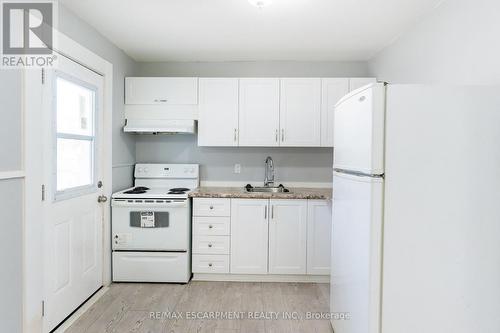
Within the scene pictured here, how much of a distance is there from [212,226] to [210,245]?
20cm

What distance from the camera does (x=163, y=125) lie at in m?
3.39

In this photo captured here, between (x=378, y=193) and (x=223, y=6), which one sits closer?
(x=378, y=193)

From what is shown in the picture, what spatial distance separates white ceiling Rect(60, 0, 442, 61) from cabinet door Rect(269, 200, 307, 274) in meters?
1.61

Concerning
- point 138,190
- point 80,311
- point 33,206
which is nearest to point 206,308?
point 80,311

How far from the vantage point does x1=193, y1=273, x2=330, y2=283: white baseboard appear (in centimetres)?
319

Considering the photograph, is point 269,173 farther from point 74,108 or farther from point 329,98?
point 74,108

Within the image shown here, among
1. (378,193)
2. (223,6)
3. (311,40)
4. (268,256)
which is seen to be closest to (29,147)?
(223,6)

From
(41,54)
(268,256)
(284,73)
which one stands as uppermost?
(284,73)

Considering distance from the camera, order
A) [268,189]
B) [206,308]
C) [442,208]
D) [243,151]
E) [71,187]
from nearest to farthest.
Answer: [442,208] → [71,187] → [206,308] → [268,189] → [243,151]

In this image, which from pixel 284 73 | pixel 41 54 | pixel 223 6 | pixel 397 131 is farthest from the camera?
pixel 284 73

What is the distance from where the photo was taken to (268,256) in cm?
316

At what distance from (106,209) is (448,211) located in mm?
2811

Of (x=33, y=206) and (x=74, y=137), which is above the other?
(x=74, y=137)

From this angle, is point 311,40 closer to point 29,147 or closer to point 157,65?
point 157,65
